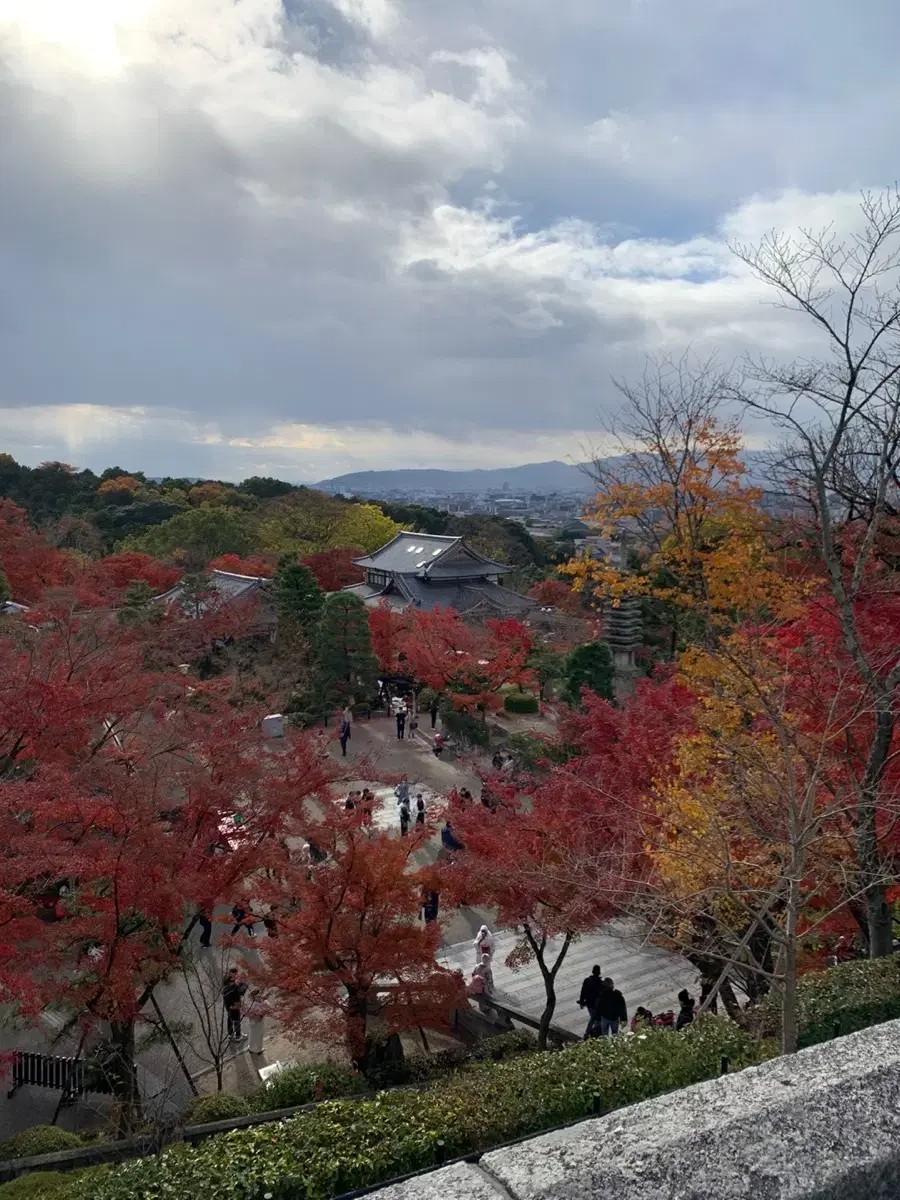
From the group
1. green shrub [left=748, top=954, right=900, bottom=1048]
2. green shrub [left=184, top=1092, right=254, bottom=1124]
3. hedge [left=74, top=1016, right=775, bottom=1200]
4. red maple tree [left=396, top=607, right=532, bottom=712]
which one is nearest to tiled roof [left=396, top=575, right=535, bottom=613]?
red maple tree [left=396, top=607, right=532, bottom=712]

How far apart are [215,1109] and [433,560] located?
2789 centimetres

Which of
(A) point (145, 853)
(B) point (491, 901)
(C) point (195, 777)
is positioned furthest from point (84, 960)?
(B) point (491, 901)

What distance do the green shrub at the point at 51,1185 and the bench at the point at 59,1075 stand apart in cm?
264

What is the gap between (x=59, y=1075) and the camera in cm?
864

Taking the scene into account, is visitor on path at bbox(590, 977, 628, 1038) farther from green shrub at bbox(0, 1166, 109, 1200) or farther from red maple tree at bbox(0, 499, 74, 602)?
red maple tree at bbox(0, 499, 74, 602)

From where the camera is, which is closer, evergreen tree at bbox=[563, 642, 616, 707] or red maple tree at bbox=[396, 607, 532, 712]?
evergreen tree at bbox=[563, 642, 616, 707]

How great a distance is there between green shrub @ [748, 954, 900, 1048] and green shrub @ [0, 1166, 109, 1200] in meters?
4.94

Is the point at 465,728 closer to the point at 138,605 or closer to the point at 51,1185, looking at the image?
the point at 138,605

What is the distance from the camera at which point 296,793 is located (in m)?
10.2

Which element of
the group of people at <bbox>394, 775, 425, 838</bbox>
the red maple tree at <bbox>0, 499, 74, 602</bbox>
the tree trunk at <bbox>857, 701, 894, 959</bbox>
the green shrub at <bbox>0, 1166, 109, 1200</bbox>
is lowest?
the group of people at <bbox>394, 775, 425, 838</bbox>

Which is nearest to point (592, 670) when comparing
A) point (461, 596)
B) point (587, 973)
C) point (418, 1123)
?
point (587, 973)

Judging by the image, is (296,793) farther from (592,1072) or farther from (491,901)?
(592,1072)

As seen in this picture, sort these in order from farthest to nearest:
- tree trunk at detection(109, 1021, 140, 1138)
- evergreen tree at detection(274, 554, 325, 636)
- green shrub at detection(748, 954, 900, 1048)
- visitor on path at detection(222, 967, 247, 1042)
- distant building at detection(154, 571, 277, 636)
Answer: distant building at detection(154, 571, 277, 636) < evergreen tree at detection(274, 554, 325, 636) < visitor on path at detection(222, 967, 247, 1042) < tree trunk at detection(109, 1021, 140, 1138) < green shrub at detection(748, 954, 900, 1048)

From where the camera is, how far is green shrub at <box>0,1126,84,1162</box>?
671cm
